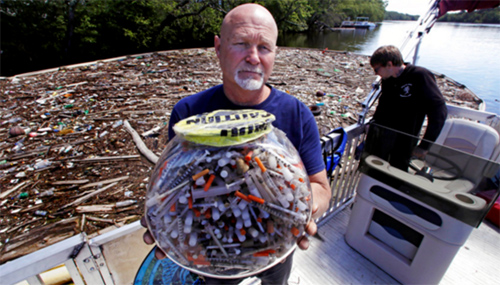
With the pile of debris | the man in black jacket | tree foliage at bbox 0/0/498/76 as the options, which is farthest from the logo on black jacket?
tree foliage at bbox 0/0/498/76

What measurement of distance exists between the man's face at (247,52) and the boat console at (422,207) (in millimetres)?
1445

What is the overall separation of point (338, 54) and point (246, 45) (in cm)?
1491

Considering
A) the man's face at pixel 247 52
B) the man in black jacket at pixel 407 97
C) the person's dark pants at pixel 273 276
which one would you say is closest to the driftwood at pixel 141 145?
the person's dark pants at pixel 273 276

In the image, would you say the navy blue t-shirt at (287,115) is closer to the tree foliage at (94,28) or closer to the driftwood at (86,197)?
the driftwood at (86,197)

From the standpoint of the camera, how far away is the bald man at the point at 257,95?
1.33 m

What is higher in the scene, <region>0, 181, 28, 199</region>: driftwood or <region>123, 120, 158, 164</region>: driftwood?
<region>123, 120, 158, 164</region>: driftwood

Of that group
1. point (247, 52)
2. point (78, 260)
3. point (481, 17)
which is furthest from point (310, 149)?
point (481, 17)

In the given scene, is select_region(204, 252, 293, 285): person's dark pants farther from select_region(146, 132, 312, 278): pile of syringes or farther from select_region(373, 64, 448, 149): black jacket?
select_region(373, 64, 448, 149): black jacket

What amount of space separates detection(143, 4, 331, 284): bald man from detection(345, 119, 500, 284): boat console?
0.91 meters

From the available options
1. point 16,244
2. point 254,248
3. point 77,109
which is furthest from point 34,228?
point 77,109

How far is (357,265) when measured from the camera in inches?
97.5

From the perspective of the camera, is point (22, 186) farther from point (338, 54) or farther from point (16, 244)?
point (338, 54)

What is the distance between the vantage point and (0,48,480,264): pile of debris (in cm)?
349

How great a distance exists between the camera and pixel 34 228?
10.7 ft
